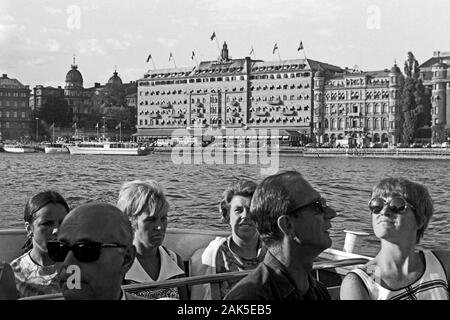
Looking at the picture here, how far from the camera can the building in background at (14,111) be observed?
107500mm

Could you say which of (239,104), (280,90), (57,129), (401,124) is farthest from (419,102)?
(57,129)

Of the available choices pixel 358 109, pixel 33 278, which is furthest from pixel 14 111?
Result: pixel 33 278

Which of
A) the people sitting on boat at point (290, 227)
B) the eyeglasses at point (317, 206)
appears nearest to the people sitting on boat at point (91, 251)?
the people sitting on boat at point (290, 227)

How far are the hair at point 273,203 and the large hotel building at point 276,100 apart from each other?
72938 mm

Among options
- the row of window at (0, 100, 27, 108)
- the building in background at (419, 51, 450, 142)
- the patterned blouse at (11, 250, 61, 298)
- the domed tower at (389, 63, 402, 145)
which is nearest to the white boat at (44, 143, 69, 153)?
the row of window at (0, 100, 27, 108)

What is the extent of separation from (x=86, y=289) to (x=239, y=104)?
8507cm

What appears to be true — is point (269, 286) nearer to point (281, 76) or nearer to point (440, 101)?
point (440, 101)

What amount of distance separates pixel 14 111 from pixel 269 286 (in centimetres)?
11190

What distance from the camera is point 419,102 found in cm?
6431

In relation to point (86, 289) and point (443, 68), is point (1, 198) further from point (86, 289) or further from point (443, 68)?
point (443, 68)

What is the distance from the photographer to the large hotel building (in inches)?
3022

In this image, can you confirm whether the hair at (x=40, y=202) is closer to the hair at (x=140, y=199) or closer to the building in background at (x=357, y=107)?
the hair at (x=140, y=199)

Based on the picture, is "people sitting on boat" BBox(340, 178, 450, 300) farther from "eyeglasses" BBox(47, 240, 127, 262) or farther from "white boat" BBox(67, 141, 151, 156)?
"white boat" BBox(67, 141, 151, 156)

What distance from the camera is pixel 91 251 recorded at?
184cm
